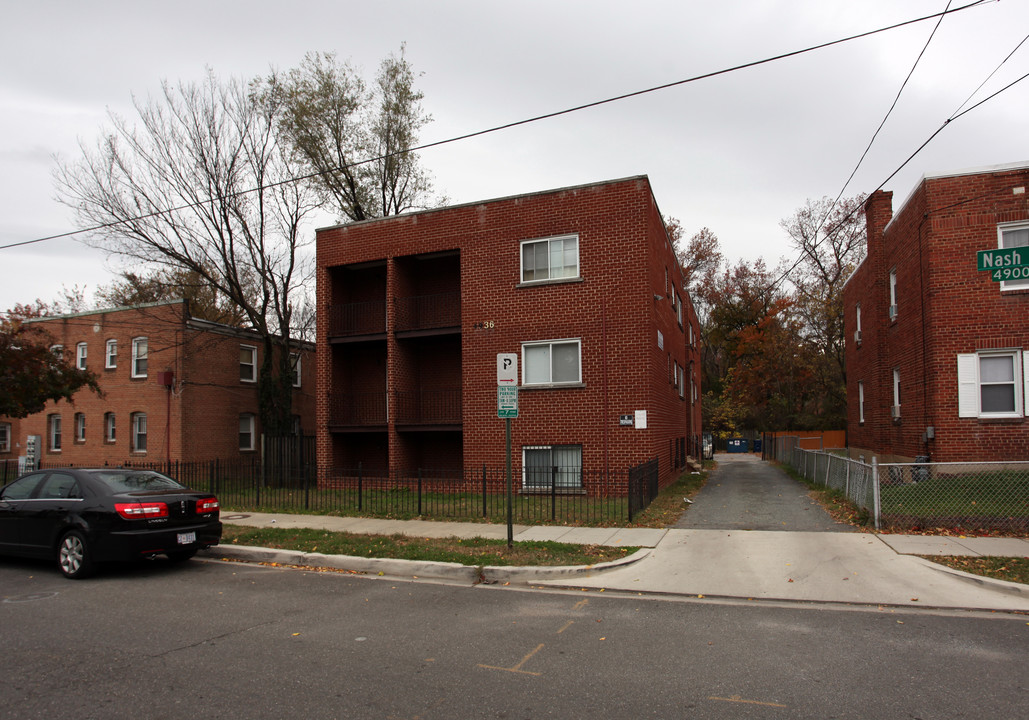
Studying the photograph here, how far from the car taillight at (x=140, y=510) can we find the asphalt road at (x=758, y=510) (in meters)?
8.71

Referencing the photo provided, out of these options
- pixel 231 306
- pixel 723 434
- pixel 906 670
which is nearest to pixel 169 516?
pixel 906 670

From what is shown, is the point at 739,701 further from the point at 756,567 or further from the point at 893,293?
the point at 893,293

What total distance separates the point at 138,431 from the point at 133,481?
1868 centimetres

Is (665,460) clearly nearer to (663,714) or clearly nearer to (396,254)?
(396,254)

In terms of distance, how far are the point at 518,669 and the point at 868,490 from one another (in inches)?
367

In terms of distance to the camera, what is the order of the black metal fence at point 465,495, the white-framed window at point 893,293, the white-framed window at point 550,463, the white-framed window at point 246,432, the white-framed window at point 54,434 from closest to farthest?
1. the black metal fence at point 465,495
2. the white-framed window at point 550,463
3. the white-framed window at point 893,293
4. the white-framed window at point 246,432
5. the white-framed window at point 54,434

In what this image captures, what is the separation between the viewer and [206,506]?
402 inches

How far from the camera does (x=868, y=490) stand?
40.5 ft

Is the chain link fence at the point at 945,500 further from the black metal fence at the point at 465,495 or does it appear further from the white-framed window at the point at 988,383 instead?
the black metal fence at the point at 465,495

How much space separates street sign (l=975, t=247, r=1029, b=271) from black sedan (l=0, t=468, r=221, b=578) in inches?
455

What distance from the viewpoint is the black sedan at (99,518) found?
914cm

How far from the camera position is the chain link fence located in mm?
11055

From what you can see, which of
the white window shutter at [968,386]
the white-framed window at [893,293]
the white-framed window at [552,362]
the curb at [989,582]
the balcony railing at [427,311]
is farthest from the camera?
the balcony railing at [427,311]

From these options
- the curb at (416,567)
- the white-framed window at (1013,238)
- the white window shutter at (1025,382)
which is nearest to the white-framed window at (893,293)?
the white-framed window at (1013,238)
